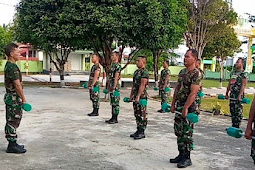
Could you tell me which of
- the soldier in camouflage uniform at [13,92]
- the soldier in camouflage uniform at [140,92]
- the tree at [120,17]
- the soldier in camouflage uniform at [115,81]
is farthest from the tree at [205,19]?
the soldier in camouflage uniform at [13,92]

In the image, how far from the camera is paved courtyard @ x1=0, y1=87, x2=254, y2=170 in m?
4.55

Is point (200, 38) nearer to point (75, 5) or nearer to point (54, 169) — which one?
point (75, 5)

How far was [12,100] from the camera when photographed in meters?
4.76

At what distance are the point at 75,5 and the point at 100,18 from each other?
115 centimetres

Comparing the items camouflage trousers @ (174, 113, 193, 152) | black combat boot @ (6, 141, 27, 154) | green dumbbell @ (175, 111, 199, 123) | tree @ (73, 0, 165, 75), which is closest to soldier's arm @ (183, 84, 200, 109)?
green dumbbell @ (175, 111, 199, 123)

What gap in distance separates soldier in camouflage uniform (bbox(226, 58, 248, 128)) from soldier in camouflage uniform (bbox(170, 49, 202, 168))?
262cm

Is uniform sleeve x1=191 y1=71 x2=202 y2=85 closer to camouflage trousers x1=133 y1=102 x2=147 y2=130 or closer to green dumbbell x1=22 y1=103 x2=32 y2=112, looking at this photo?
camouflage trousers x1=133 y1=102 x2=147 y2=130

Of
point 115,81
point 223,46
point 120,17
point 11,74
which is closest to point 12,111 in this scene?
point 11,74

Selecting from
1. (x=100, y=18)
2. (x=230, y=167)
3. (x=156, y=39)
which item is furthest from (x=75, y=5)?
(x=230, y=167)

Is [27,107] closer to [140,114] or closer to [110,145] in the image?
[110,145]

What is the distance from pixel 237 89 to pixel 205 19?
12.4 meters

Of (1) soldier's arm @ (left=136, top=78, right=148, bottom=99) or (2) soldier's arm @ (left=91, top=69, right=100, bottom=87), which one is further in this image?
(2) soldier's arm @ (left=91, top=69, right=100, bottom=87)

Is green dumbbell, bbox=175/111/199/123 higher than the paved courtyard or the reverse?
higher

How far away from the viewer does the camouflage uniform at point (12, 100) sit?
4.68 m
